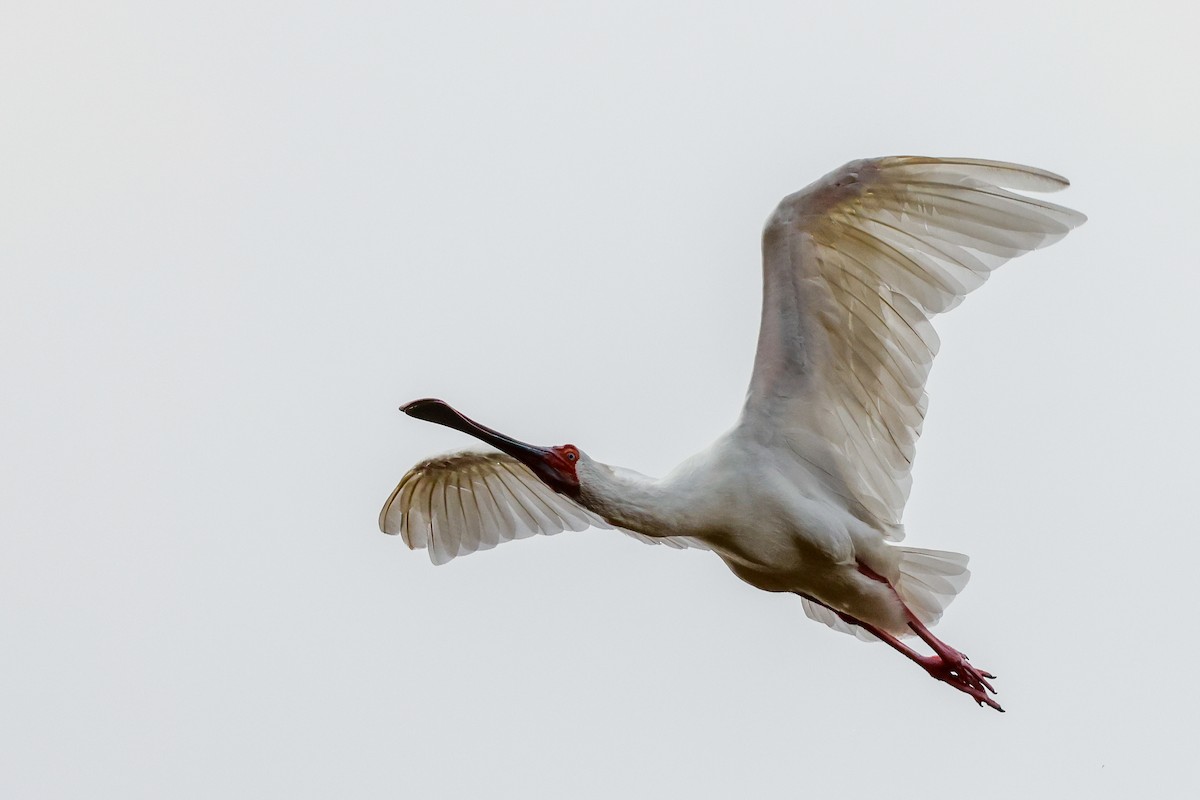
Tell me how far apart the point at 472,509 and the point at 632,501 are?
2290 millimetres

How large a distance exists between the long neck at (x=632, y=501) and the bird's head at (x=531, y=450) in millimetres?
63

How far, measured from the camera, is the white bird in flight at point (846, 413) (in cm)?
772

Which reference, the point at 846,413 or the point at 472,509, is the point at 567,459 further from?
the point at 472,509

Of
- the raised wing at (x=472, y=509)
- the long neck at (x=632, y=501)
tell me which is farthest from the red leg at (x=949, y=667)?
the raised wing at (x=472, y=509)

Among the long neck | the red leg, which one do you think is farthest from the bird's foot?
the long neck

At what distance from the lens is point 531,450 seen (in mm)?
8336

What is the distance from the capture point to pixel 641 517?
26.8 ft

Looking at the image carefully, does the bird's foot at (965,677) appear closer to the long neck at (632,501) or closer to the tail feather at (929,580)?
the tail feather at (929,580)

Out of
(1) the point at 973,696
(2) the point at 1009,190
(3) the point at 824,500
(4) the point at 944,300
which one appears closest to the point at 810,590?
(3) the point at 824,500

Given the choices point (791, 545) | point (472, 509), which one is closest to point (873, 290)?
point (791, 545)

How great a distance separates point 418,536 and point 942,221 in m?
4.03

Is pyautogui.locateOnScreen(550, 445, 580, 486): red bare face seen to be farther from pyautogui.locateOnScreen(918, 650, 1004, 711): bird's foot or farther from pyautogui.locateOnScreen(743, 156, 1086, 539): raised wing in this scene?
pyautogui.locateOnScreen(918, 650, 1004, 711): bird's foot

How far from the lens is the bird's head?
26.8 feet

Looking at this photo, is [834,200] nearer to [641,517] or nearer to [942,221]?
[942,221]
